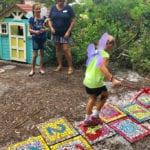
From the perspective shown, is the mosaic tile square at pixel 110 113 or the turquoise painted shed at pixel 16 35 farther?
the turquoise painted shed at pixel 16 35

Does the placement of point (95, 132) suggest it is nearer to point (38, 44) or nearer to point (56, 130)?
point (56, 130)

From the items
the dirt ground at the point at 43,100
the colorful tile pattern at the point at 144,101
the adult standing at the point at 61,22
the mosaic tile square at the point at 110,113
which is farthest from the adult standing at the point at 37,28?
the colorful tile pattern at the point at 144,101

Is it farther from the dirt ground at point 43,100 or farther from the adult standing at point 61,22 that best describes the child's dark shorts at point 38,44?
the dirt ground at point 43,100

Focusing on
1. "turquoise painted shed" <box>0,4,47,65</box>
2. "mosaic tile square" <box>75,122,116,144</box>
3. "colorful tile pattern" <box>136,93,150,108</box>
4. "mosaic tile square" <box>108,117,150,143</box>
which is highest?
"turquoise painted shed" <box>0,4,47,65</box>

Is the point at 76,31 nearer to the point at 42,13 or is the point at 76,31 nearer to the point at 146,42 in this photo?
the point at 42,13

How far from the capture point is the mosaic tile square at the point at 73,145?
3.49 meters

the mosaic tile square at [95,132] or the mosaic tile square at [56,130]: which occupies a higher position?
the mosaic tile square at [95,132]

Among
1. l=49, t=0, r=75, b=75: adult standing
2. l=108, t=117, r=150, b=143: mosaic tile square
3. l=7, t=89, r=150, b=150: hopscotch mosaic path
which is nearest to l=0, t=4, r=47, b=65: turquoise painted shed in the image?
l=49, t=0, r=75, b=75: adult standing

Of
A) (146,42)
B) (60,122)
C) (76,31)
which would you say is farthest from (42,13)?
(60,122)

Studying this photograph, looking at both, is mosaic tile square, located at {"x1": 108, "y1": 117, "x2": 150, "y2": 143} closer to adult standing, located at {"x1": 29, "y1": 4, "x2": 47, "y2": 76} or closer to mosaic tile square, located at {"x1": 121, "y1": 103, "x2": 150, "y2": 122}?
mosaic tile square, located at {"x1": 121, "y1": 103, "x2": 150, "y2": 122}

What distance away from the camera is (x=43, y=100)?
16.0 ft

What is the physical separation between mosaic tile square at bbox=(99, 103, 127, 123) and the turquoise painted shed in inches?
114

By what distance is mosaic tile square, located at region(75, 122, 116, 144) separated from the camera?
3.70m

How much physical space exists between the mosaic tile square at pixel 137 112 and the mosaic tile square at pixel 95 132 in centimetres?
60
